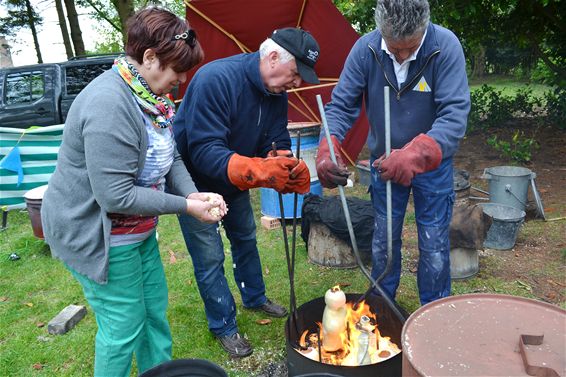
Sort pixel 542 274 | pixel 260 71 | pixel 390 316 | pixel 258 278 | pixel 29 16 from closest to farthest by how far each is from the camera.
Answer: pixel 260 71, pixel 390 316, pixel 258 278, pixel 542 274, pixel 29 16

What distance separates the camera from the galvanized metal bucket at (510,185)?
4969 mm

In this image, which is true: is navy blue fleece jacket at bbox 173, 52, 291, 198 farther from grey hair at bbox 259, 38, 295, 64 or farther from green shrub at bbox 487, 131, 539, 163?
green shrub at bbox 487, 131, 539, 163

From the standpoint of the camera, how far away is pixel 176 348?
3.23 metres

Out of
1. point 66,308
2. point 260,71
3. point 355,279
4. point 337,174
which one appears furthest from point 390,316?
point 66,308

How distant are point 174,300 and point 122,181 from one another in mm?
2327

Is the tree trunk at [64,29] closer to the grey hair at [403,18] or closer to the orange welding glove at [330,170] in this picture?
the orange welding glove at [330,170]

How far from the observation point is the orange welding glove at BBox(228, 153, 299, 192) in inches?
94.4

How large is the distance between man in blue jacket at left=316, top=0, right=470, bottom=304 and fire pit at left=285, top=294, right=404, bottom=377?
0.34 meters

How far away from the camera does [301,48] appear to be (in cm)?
240

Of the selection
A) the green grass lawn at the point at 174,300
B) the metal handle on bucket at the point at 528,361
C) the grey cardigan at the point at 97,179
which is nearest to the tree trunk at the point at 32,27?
the green grass lawn at the point at 174,300

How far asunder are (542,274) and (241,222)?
274 centimetres

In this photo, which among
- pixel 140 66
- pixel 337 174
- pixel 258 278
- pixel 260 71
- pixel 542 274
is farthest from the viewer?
pixel 542 274

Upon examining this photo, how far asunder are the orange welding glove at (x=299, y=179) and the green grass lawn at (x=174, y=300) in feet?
3.95

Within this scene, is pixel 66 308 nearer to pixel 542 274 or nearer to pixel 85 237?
pixel 85 237
